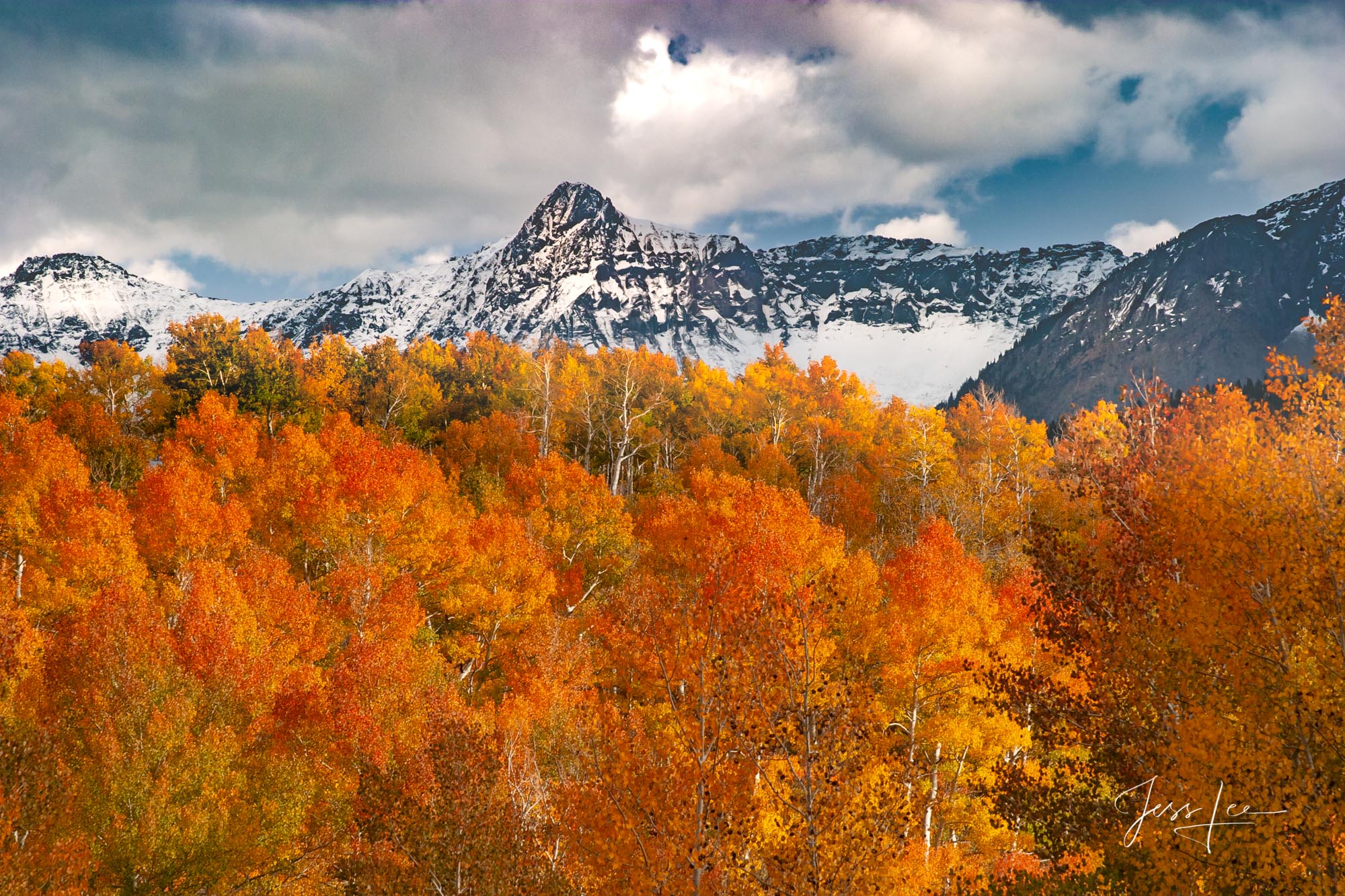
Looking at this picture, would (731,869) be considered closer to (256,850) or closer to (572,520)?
(256,850)

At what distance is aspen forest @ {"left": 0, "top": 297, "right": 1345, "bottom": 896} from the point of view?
50.2 ft

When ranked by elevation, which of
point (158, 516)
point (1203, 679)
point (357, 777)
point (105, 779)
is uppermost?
point (158, 516)

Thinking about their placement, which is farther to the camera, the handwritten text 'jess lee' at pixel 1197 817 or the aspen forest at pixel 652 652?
the aspen forest at pixel 652 652

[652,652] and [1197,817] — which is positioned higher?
[1197,817]

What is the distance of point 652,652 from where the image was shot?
31.4m

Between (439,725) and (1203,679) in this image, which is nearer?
(1203,679)

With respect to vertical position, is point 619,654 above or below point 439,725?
below

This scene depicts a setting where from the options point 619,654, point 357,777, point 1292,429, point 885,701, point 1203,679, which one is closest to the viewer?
point 1203,679

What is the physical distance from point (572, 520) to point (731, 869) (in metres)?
38.8

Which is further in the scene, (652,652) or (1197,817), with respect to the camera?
(652,652)

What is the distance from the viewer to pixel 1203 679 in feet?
54.5

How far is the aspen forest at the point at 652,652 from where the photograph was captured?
15.3 metres

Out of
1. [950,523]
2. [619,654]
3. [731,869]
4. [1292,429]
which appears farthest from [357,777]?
[950,523]

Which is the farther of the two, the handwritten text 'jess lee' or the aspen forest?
the aspen forest
